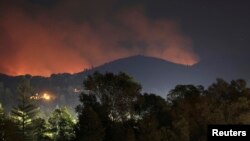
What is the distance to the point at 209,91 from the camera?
67312 mm

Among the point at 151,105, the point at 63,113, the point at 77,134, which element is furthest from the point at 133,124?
the point at 63,113

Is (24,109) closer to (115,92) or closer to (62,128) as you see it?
(62,128)

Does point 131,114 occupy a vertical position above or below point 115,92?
below

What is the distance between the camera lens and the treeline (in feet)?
176

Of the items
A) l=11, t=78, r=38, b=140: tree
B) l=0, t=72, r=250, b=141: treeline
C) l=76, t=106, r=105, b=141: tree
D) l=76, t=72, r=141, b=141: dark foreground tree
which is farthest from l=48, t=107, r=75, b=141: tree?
l=76, t=106, r=105, b=141: tree

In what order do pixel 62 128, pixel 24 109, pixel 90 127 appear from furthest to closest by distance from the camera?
1. pixel 24 109
2. pixel 62 128
3. pixel 90 127

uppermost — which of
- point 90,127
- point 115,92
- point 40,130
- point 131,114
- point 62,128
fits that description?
point 115,92

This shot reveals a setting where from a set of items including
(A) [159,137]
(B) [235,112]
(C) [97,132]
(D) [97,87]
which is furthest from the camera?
(B) [235,112]

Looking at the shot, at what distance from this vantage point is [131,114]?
194 feet

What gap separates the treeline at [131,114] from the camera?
176 ft

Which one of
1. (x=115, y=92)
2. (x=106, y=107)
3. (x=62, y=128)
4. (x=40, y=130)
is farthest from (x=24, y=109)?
(x=106, y=107)

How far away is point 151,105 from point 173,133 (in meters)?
5.96

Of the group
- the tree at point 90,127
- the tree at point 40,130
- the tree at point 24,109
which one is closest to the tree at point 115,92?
the tree at point 90,127

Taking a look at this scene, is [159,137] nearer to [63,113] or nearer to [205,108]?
[205,108]
